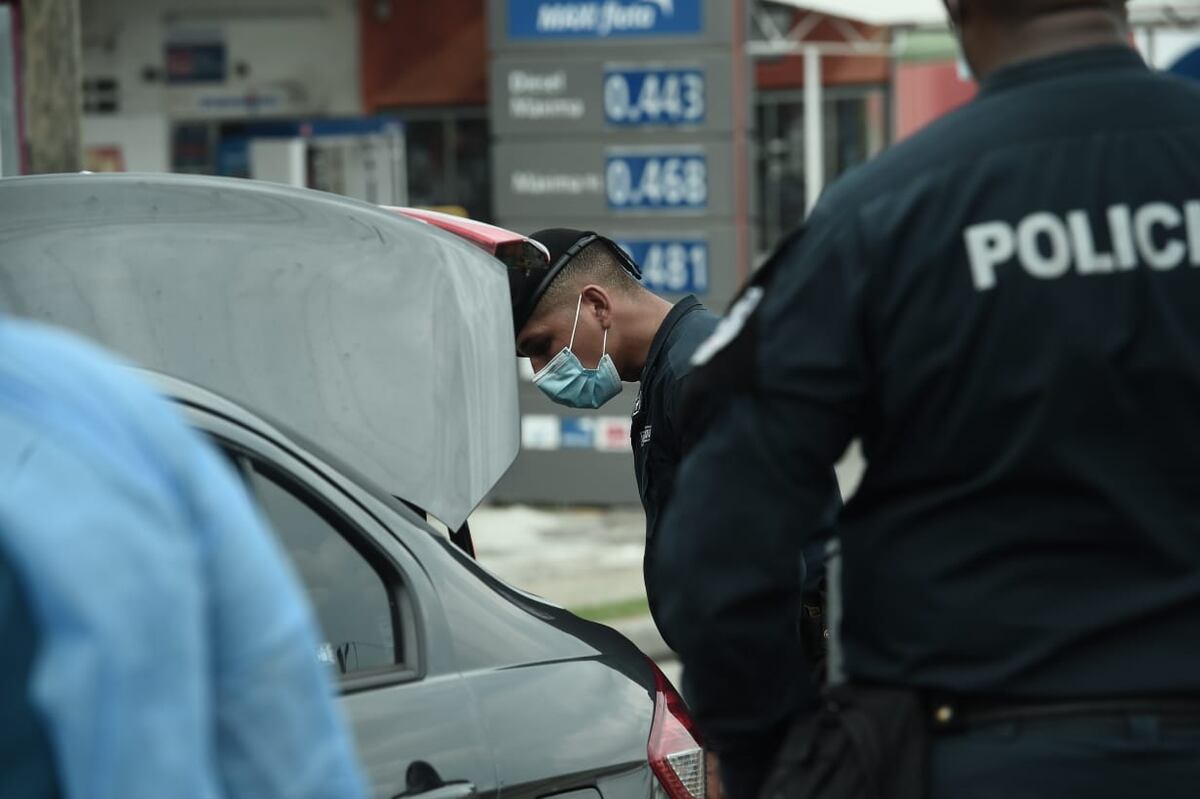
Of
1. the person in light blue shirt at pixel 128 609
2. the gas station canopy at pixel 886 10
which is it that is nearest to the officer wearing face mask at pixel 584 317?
the person in light blue shirt at pixel 128 609

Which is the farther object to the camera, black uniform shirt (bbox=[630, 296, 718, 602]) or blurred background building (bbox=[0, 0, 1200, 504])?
blurred background building (bbox=[0, 0, 1200, 504])

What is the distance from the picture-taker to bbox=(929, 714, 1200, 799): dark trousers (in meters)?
1.99

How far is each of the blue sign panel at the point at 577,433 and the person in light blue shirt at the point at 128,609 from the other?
453 inches

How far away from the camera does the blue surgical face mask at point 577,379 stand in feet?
14.8

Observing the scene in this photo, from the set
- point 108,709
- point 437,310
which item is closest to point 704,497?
point 108,709

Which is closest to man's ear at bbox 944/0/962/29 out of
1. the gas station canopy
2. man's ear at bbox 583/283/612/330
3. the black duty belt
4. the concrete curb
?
the black duty belt

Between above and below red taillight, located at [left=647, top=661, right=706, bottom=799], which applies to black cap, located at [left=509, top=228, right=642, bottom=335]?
above

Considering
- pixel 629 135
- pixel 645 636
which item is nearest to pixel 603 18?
pixel 629 135

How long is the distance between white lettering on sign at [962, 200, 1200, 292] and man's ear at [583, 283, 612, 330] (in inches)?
95.9

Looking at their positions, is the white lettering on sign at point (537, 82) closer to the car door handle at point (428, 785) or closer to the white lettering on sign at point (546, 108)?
the white lettering on sign at point (546, 108)

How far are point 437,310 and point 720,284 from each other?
9.43 meters

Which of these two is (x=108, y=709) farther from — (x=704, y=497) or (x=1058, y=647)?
(x=1058, y=647)

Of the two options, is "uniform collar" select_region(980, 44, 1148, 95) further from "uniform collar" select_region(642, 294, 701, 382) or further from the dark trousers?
"uniform collar" select_region(642, 294, 701, 382)

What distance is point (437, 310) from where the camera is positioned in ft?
11.3
